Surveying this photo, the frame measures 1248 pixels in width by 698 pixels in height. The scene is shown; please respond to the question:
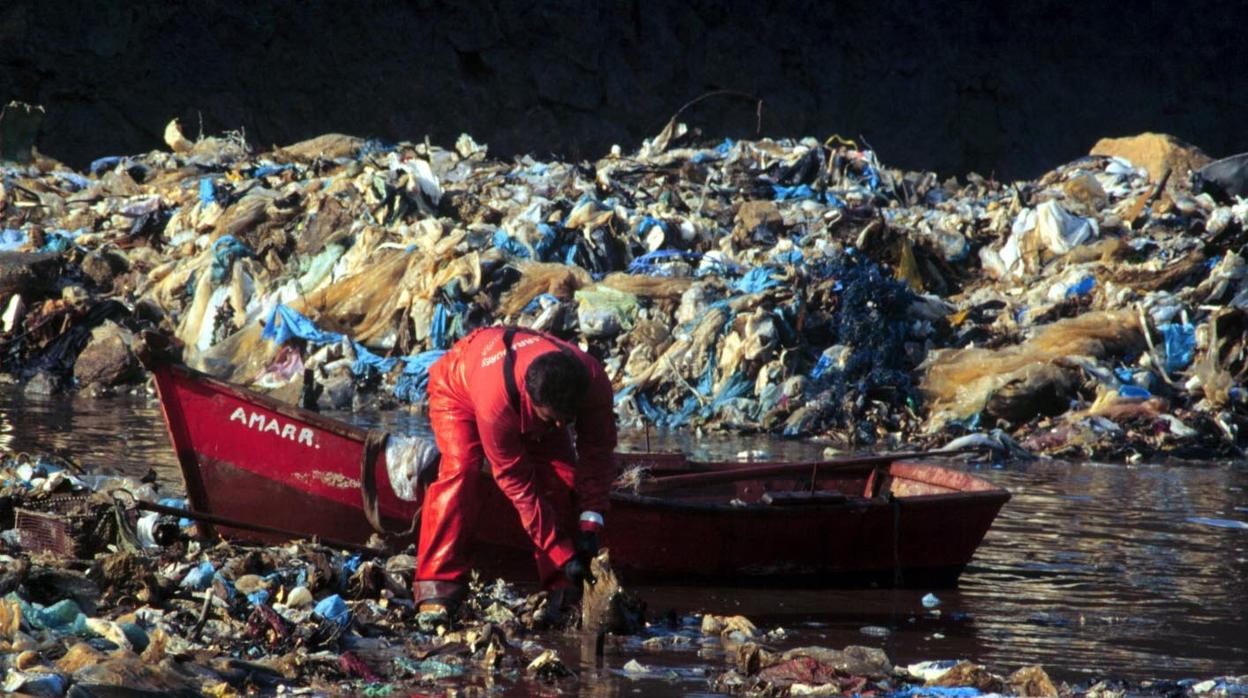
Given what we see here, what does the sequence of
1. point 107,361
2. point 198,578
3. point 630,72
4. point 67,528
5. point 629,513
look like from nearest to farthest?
point 198,578
point 67,528
point 629,513
point 107,361
point 630,72

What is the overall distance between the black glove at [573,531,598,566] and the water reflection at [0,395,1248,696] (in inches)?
17.5

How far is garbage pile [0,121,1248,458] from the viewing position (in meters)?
12.6

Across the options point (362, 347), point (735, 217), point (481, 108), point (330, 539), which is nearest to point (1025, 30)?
point (481, 108)

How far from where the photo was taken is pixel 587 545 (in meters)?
5.96

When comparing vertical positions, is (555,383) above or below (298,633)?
above

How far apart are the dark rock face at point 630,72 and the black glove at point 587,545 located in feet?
58.5

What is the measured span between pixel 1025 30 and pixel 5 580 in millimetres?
25791

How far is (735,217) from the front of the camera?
54.2ft

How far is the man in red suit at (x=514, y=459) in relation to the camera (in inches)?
225

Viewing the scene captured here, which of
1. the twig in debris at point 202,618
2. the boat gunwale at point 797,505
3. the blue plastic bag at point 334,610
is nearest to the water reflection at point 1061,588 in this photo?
the boat gunwale at point 797,505

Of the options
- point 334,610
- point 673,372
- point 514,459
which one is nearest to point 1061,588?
point 514,459

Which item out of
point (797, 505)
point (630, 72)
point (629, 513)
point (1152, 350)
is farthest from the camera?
point (630, 72)

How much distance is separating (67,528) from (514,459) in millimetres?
1718

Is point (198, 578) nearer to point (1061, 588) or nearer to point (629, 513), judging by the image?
point (629, 513)
